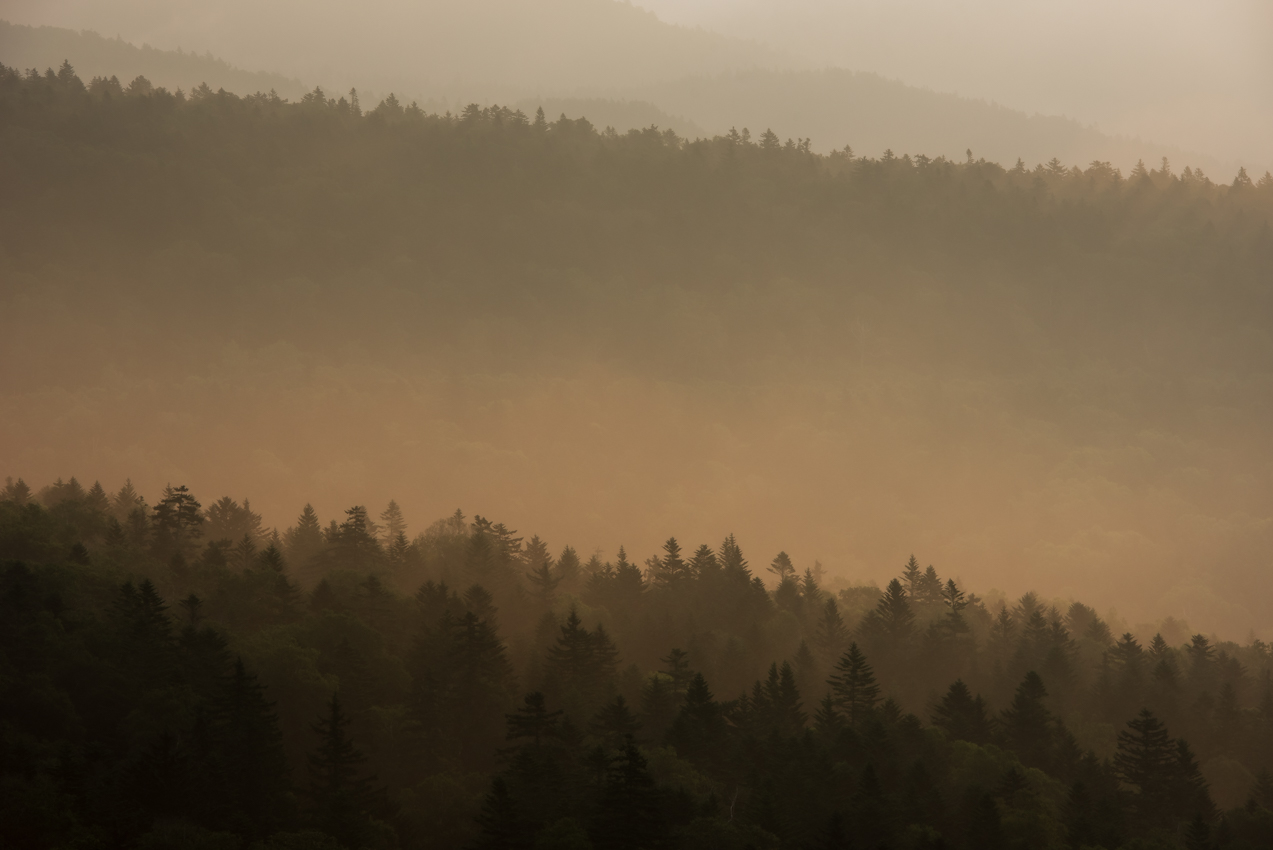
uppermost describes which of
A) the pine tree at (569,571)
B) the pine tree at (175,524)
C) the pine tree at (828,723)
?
the pine tree at (175,524)

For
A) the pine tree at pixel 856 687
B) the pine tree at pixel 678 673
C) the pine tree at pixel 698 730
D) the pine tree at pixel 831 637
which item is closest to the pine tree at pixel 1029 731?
the pine tree at pixel 856 687

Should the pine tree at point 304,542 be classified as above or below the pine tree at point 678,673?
below

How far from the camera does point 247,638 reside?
77.9 m

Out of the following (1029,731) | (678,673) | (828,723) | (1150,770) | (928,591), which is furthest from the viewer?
(928,591)

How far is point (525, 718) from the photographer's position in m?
69.1

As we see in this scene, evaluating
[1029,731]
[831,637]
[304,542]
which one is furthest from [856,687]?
[304,542]

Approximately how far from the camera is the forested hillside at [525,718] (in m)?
60.3

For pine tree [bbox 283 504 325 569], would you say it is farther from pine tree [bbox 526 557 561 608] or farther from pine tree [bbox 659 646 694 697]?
pine tree [bbox 659 646 694 697]

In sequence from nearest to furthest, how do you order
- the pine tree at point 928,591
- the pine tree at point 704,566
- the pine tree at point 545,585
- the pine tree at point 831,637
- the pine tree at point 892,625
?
1. the pine tree at point 831,637
2. the pine tree at point 545,585
3. the pine tree at point 892,625
4. the pine tree at point 704,566
5. the pine tree at point 928,591

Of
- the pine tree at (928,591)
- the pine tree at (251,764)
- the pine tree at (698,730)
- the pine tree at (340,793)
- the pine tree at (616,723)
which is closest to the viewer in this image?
the pine tree at (340,793)

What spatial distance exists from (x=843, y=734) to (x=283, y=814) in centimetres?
3853

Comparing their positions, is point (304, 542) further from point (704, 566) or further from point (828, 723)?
point (828, 723)

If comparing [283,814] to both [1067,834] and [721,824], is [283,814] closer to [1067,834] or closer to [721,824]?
[721,824]

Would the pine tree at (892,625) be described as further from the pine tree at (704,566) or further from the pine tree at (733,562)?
the pine tree at (704,566)
